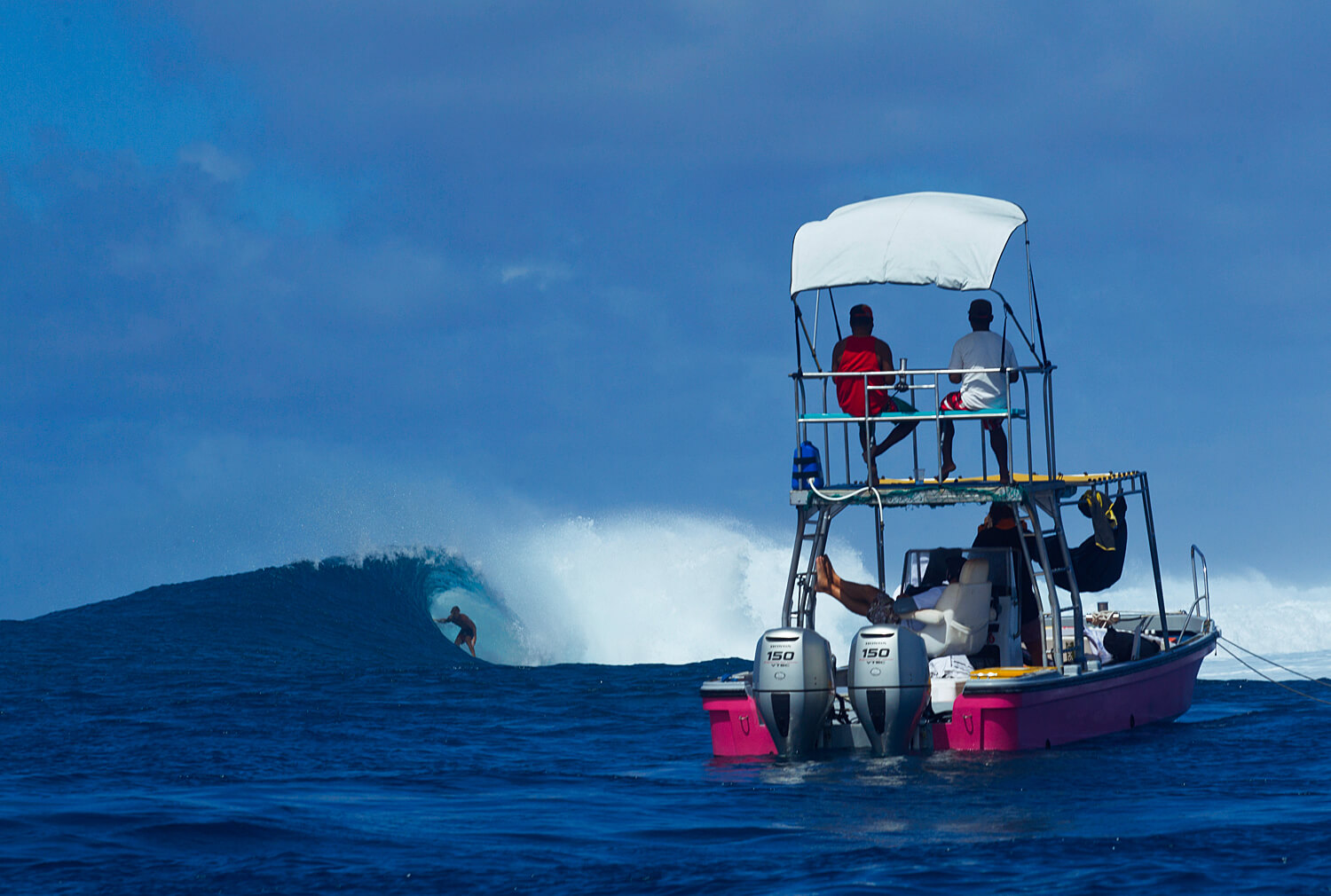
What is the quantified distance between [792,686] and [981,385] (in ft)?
10.6

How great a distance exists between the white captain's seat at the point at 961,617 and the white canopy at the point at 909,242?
2.64 metres

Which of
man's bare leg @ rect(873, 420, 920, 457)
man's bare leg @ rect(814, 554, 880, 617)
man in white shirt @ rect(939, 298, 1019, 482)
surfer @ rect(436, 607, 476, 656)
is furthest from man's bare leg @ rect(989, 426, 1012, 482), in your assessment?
surfer @ rect(436, 607, 476, 656)

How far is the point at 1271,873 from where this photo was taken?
26.4 feet

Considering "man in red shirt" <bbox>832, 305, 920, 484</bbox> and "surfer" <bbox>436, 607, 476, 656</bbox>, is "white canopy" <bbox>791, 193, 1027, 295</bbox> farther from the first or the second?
"surfer" <bbox>436, 607, 476, 656</bbox>

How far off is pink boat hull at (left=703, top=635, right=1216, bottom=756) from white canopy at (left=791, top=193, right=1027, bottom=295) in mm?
3426

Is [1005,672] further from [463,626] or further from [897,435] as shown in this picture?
[463,626]

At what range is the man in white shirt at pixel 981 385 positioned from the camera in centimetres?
1352

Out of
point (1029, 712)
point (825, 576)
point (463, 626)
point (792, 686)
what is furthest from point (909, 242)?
point (463, 626)

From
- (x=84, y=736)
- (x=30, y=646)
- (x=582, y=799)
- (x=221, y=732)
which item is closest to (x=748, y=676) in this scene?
(x=582, y=799)

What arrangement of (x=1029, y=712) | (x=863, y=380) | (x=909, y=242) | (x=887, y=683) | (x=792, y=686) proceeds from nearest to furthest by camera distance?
(x=887, y=683), (x=792, y=686), (x=1029, y=712), (x=909, y=242), (x=863, y=380)

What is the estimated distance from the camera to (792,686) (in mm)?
12414

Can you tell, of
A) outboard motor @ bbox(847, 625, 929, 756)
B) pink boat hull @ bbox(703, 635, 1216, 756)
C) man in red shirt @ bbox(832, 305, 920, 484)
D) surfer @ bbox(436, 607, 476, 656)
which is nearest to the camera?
outboard motor @ bbox(847, 625, 929, 756)

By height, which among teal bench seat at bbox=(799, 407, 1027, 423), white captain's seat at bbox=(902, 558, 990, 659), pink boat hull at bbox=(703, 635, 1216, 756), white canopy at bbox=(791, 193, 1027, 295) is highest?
white canopy at bbox=(791, 193, 1027, 295)

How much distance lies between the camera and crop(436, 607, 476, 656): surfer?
99.4ft
